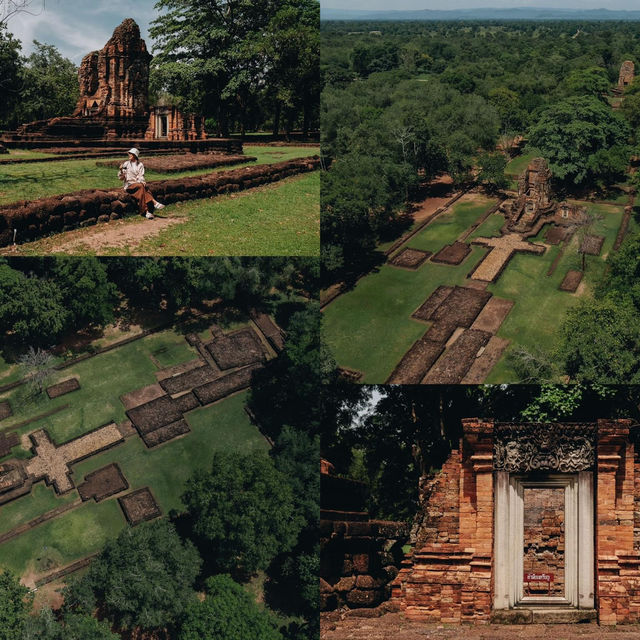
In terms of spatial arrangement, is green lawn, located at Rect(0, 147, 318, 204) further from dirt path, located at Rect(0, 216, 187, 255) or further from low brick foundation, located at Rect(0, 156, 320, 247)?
dirt path, located at Rect(0, 216, 187, 255)

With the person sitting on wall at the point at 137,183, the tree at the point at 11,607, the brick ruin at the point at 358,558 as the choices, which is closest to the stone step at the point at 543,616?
the brick ruin at the point at 358,558

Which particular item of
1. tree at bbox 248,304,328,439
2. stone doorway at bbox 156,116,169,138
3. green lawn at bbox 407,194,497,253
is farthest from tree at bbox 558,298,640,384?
stone doorway at bbox 156,116,169,138

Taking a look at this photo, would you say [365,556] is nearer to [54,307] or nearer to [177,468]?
[177,468]

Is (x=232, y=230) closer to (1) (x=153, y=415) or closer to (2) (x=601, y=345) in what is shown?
(1) (x=153, y=415)

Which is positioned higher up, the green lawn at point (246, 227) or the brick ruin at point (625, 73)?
the brick ruin at point (625, 73)

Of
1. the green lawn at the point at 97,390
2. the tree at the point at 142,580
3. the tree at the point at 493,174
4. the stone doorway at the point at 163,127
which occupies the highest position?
the stone doorway at the point at 163,127

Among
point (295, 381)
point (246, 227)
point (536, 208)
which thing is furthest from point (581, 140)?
point (246, 227)

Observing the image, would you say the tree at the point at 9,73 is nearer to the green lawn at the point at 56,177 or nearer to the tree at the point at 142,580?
the green lawn at the point at 56,177
